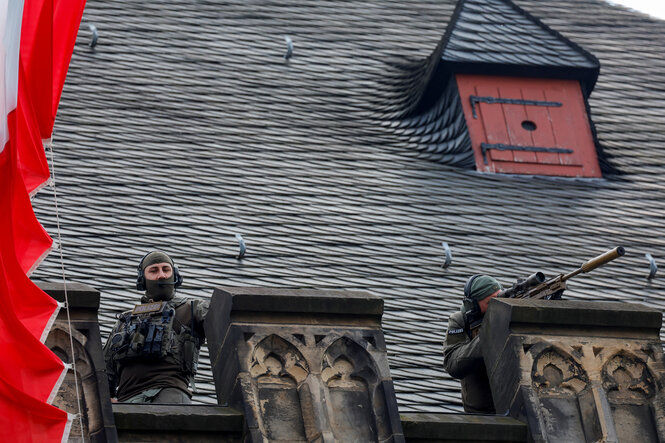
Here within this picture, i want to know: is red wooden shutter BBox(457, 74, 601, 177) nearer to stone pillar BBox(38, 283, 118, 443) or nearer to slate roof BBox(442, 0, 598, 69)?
slate roof BBox(442, 0, 598, 69)

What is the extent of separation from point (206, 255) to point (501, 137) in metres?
3.84

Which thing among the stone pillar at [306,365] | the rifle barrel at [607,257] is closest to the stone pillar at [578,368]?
the rifle barrel at [607,257]

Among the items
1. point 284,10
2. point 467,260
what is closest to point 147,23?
point 284,10

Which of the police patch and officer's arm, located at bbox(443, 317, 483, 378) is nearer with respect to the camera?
the police patch

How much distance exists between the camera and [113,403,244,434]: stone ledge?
317 inches

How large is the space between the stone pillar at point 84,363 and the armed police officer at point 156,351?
1.80ft

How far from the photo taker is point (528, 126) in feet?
53.4

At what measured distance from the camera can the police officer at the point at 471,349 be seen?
920 cm

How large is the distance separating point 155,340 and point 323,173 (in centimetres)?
653

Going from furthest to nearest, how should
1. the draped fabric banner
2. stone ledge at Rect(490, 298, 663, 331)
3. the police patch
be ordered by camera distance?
1. the police patch
2. stone ledge at Rect(490, 298, 663, 331)
3. the draped fabric banner

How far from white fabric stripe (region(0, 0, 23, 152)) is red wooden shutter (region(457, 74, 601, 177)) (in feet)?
26.4

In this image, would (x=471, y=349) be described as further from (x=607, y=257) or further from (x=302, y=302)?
(x=302, y=302)

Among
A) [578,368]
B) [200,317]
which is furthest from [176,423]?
[578,368]

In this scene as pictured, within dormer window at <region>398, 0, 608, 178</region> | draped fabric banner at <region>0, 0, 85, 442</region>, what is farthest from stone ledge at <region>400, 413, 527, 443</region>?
dormer window at <region>398, 0, 608, 178</region>
